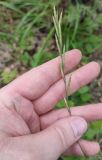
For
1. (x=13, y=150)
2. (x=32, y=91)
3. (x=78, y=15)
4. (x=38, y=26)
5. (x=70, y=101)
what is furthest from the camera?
(x=38, y=26)

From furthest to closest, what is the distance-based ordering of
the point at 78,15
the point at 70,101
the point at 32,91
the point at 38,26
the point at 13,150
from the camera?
the point at 38,26 → the point at 78,15 → the point at 70,101 → the point at 32,91 → the point at 13,150

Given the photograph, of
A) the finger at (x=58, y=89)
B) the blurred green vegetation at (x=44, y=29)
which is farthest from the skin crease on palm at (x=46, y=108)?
the blurred green vegetation at (x=44, y=29)

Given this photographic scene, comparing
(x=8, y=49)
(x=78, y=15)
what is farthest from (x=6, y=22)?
(x=78, y=15)

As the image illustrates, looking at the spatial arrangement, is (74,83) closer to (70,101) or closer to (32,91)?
(32,91)

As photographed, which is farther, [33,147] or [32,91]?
[32,91]

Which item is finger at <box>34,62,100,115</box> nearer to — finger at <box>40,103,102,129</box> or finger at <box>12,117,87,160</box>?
finger at <box>40,103,102,129</box>
